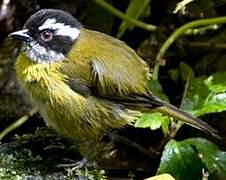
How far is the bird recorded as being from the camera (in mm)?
3852

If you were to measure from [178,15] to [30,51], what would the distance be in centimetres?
188

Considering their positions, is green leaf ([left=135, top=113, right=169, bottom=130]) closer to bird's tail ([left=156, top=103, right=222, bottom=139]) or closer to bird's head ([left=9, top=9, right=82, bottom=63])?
bird's tail ([left=156, top=103, right=222, bottom=139])

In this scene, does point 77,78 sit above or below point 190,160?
above

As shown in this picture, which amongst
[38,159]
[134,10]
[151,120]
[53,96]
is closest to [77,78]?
[53,96]

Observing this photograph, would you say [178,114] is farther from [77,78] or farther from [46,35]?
[46,35]

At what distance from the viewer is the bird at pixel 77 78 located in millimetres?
3852

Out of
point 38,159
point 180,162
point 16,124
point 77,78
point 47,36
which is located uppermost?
point 47,36

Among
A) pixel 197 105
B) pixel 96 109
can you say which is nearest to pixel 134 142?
pixel 197 105

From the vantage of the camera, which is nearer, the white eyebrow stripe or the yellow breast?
the yellow breast

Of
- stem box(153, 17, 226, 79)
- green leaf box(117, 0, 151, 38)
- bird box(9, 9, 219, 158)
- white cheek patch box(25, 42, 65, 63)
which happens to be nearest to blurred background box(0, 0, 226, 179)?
green leaf box(117, 0, 151, 38)

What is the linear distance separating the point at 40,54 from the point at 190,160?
3.51ft

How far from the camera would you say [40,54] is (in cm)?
395

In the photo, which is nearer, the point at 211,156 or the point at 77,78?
the point at 77,78

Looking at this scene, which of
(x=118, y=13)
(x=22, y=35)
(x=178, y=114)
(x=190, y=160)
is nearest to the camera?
(x=22, y=35)
